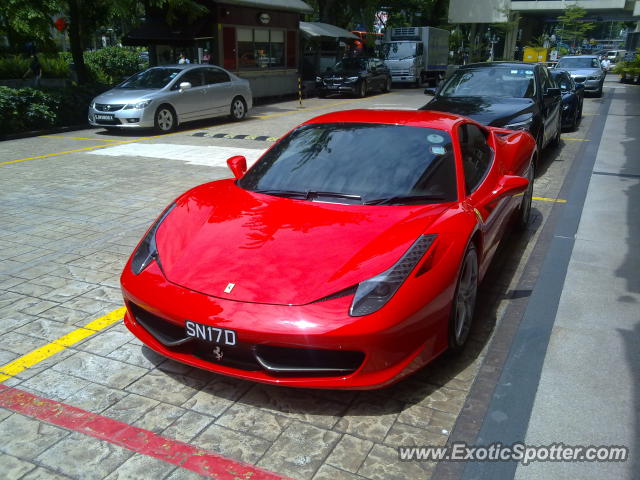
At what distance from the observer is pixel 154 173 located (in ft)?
30.9

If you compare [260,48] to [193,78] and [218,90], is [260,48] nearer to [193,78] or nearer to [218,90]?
[218,90]

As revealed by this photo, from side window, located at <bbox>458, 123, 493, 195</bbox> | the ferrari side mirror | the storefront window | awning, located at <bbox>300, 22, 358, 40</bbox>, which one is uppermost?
awning, located at <bbox>300, 22, 358, 40</bbox>

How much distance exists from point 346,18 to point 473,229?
36.8 m

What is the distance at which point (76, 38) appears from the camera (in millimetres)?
17047

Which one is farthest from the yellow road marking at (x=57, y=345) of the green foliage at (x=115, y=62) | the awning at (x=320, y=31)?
the green foliage at (x=115, y=62)

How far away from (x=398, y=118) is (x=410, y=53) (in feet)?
89.0

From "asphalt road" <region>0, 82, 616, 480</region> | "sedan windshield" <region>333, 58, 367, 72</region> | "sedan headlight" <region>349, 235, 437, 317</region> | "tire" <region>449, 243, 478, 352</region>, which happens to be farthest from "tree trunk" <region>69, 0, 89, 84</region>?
"sedan headlight" <region>349, 235, 437, 317</region>

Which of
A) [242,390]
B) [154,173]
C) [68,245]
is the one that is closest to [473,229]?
[242,390]

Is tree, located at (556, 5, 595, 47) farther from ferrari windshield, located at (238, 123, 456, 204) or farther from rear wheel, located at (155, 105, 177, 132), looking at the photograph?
ferrari windshield, located at (238, 123, 456, 204)

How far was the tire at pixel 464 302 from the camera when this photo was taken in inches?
134

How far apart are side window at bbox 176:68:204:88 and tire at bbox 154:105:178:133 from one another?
80 centimetres

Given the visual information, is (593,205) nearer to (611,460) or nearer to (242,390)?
(611,460)

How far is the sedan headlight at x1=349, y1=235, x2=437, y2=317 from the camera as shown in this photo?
9.46 feet

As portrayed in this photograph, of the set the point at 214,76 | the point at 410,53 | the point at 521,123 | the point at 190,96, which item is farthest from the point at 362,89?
the point at 521,123
